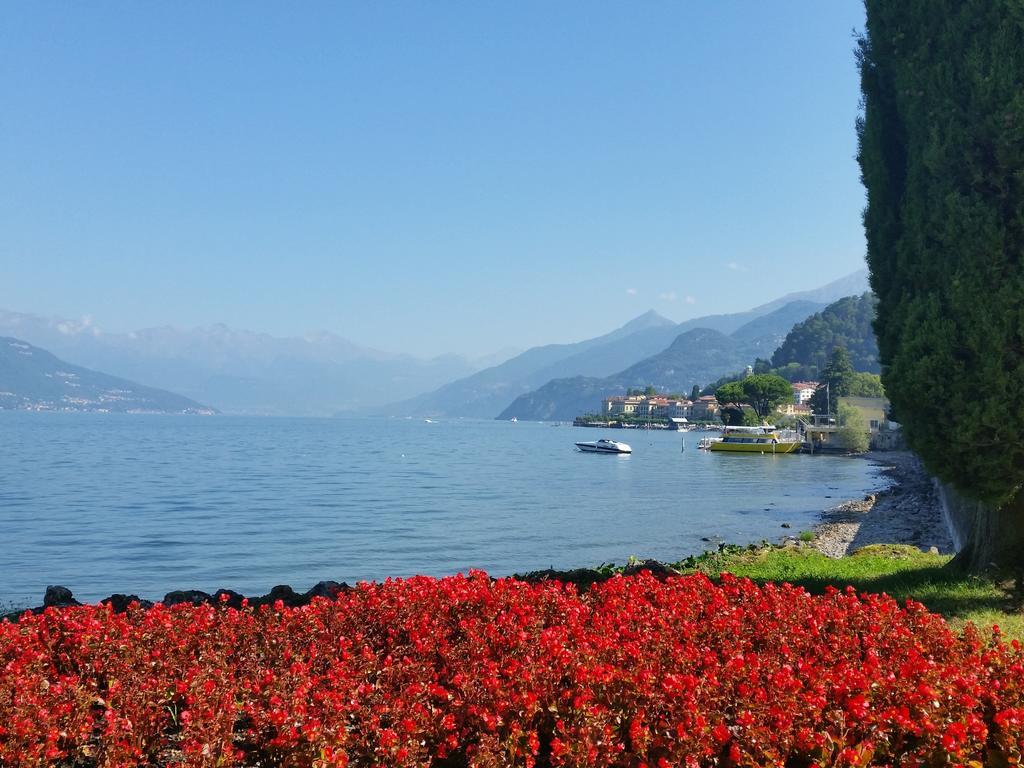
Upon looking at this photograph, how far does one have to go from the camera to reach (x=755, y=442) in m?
108

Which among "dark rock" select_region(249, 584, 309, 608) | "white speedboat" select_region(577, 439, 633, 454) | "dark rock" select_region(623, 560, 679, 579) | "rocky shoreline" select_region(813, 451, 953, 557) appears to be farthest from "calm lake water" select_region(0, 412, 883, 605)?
"white speedboat" select_region(577, 439, 633, 454)

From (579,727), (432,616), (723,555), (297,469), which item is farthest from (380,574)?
(297,469)

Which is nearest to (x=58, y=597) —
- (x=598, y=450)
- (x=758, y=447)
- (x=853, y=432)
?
(x=598, y=450)

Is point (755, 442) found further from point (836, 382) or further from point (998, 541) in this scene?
point (998, 541)

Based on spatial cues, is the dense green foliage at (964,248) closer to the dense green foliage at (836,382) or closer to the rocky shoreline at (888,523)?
the rocky shoreline at (888,523)

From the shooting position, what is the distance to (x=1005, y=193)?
10906mm

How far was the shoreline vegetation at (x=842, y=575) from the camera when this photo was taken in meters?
11.3

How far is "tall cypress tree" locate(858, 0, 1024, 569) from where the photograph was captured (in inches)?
416

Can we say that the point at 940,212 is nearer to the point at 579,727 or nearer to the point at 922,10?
the point at 922,10

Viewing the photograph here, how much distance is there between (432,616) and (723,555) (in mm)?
14273

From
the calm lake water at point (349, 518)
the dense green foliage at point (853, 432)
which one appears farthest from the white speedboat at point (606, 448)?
the calm lake water at point (349, 518)

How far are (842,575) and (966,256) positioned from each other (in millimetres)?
6294

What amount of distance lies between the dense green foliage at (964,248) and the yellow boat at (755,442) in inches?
3744

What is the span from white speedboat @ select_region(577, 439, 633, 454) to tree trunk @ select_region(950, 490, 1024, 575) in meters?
90.6
